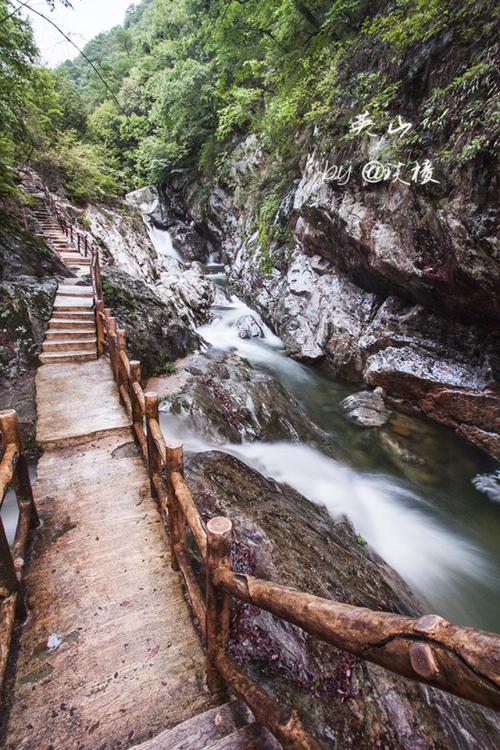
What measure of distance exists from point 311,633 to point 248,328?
11990 mm

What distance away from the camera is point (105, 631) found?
7.14ft

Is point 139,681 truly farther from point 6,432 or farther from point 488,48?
point 488,48

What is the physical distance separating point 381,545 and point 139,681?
14.8 feet

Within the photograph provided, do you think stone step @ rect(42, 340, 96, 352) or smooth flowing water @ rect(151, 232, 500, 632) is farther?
stone step @ rect(42, 340, 96, 352)

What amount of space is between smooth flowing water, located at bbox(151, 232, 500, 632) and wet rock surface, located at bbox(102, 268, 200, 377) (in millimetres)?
2371

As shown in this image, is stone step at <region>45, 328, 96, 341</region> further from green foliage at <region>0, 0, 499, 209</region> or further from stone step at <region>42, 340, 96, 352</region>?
green foliage at <region>0, 0, 499, 209</region>

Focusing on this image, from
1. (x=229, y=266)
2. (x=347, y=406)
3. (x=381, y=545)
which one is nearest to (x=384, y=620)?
(x=381, y=545)

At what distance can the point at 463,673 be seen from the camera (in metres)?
0.70

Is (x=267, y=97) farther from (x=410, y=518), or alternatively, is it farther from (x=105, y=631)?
(x=105, y=631)

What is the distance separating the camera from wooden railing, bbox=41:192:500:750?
2.29 feet

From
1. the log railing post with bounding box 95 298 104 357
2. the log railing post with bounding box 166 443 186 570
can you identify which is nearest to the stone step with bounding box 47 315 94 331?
the log railing post with bounding box 95 298 104 357

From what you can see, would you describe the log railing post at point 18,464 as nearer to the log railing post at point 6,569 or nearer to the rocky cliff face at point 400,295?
the log railing post at point 6,569

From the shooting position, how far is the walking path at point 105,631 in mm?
1683

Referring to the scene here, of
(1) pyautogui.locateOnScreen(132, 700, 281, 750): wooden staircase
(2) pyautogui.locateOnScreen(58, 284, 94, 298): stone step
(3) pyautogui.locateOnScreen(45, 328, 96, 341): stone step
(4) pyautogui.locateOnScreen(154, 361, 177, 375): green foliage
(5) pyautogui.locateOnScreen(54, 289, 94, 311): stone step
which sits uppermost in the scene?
(2) pyautogui.locateOnScreen(58, 284, 94, 298): stone step
